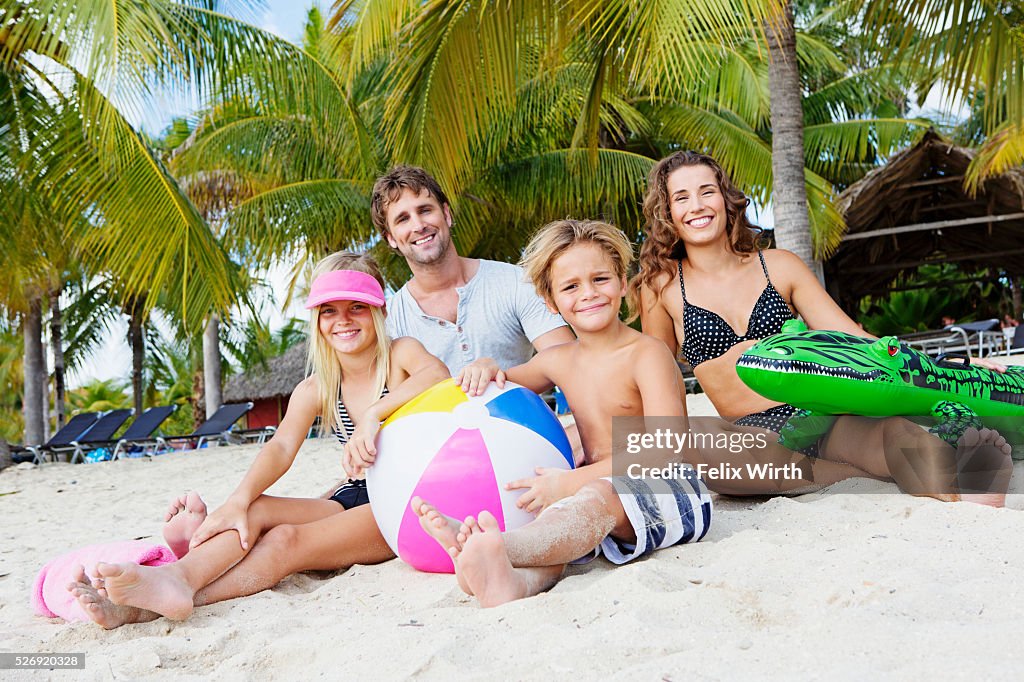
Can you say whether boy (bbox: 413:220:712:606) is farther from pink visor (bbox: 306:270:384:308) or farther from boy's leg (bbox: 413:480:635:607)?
pink visor (bbox: 306:270:384:308)

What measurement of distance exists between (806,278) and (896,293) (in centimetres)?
1921

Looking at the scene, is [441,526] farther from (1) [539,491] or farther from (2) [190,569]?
(2) [190,569]

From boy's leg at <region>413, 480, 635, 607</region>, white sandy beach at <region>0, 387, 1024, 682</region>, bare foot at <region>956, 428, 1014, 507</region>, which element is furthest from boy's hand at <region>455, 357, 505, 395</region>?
bare foot at <region>956, 428, 1014, 507</region>

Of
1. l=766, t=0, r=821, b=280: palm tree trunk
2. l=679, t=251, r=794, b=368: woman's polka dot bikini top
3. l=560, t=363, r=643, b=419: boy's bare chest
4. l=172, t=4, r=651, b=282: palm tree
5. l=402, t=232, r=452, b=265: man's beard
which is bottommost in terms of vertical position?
l=560, t=363, r=643, b=419: boy's bare chest

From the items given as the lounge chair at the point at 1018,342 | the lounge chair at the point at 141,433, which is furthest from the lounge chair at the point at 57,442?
the lounge chair at the point at 1018,342

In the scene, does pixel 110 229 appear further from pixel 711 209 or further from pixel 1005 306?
pixel 1005 306

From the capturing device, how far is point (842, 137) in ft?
51.5

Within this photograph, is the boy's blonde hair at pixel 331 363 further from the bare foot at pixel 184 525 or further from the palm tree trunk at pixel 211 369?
the palm tree trunk at pixel 211 369

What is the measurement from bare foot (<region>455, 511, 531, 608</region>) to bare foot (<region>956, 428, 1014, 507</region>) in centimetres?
152

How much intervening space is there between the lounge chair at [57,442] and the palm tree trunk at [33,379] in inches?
67.8

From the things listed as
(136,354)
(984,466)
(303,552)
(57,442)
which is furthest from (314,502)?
(136,354)

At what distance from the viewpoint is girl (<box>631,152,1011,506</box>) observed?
3.11 metres

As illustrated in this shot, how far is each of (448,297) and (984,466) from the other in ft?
7.39

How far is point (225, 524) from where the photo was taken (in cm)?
263
